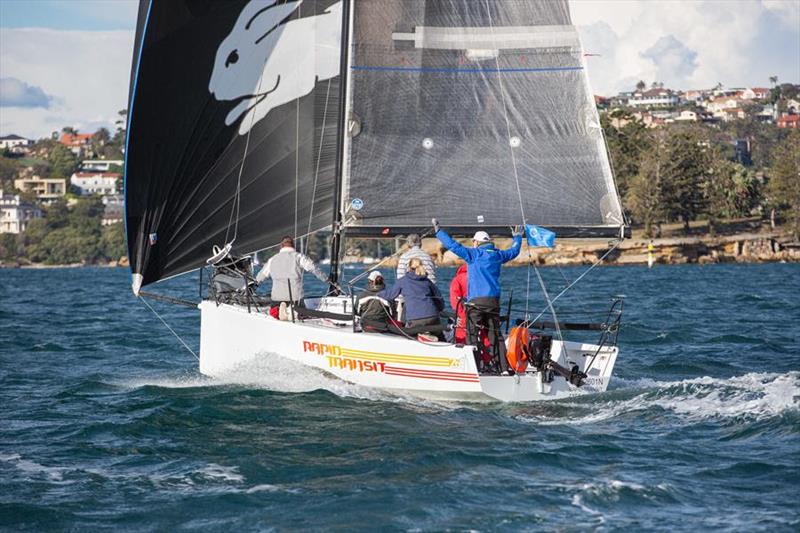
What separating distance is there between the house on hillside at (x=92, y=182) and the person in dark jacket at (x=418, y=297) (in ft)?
583

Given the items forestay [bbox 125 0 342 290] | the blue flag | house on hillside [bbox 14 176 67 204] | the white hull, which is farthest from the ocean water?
house on hillside [bbox 14 176 67 204]

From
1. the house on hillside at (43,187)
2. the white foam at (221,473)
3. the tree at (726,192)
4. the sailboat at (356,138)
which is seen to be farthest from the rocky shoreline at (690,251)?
the house on hillside at (43,187)

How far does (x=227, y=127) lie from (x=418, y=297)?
3838 millimetres

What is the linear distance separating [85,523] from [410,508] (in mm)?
2421

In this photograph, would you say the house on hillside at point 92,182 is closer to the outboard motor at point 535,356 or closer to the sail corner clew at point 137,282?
the sail corner clew at point 137,282

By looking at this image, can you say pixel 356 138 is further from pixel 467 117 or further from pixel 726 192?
pixel 726 192

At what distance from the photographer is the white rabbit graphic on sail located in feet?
47.6

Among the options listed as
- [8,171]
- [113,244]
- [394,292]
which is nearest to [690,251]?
[394,292]

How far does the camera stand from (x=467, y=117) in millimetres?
14359

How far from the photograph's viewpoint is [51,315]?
29547 mm

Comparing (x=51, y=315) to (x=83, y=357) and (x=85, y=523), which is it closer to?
(x=83, y=357)

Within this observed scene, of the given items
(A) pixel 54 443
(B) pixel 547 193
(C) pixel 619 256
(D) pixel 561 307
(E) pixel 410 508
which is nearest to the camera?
(E) pixel 410 508

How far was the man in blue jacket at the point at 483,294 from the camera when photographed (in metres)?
11.9

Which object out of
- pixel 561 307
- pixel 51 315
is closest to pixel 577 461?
pixel 561 307
